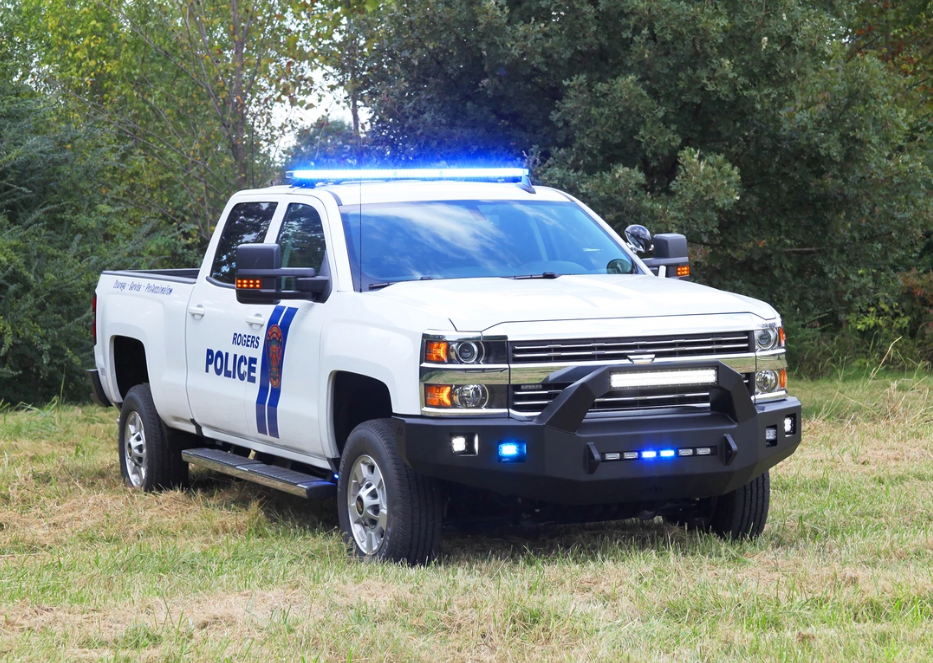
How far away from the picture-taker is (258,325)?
725 cm

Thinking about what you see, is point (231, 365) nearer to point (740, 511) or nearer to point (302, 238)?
point (302, 238)

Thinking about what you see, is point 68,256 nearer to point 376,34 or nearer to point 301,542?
point 376,34

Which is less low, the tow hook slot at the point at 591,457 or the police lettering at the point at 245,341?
the police lettering at the point at 245,341

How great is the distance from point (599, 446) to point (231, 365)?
103 inches

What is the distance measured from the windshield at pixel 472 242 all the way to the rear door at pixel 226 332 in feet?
2.43

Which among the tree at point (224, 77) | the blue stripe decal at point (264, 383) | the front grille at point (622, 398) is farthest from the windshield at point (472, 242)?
the tree at point (224, 77)

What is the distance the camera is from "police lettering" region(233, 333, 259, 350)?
23.9 ft

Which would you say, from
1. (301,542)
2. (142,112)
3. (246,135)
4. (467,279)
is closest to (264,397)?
(301,542)

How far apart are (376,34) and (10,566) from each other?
913 centimetres

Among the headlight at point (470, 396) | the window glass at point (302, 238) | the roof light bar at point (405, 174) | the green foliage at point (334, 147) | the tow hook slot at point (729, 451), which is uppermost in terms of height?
the green foliage at point (334, 147)

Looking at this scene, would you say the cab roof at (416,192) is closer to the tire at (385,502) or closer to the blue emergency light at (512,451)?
the tire at (385,502)

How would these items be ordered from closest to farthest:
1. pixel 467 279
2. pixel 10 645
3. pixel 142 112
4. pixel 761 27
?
pixel 10 645 < pixel 467 279 < pixel 761 27 < pixel 142 112

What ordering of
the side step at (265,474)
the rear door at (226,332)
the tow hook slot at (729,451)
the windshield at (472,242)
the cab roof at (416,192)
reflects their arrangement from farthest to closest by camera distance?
1. the rear door at (226,332)
2. the cab roof at (416,192)
3. the windshield at (472,242)
4. the side step at (265,474)
5. the tow hook slot at (729,451)

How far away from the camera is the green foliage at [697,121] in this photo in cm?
1270
